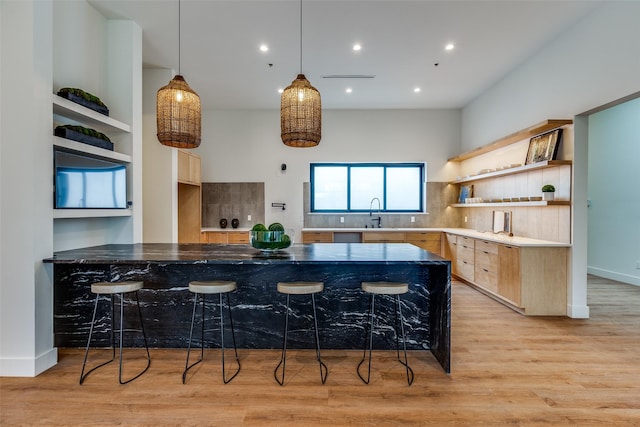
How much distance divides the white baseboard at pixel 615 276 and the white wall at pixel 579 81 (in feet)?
8.03

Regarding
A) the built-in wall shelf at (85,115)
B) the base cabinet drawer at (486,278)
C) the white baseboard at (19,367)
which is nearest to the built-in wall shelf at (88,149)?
the built-in wall shelf at (85,115)

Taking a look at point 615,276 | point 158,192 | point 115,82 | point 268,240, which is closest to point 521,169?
point 615,276

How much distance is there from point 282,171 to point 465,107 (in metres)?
3.78

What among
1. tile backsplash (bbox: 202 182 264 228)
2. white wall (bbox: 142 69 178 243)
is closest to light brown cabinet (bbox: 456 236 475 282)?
tile backsplash (bbox: 202 182 264 228)

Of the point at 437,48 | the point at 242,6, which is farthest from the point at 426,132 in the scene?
the point at 242,6

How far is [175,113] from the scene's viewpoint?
264cm

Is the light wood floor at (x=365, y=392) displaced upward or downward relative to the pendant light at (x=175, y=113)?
downward

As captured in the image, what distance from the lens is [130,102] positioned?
3.47 m

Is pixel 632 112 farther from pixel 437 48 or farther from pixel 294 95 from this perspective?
pixel 294 95

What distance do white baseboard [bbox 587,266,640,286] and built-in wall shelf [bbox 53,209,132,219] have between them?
744 cm

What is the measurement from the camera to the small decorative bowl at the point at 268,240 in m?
2.68

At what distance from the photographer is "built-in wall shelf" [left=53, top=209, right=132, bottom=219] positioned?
2.62 meters

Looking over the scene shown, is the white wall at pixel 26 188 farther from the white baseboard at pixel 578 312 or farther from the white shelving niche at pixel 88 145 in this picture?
the white baseboard at pixel 578 312

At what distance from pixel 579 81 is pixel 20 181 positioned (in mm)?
5418
